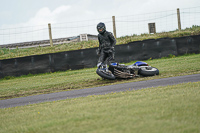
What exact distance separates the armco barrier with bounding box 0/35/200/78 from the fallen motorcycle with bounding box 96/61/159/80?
6254mm

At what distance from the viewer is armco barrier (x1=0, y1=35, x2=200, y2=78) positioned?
17.0 metres

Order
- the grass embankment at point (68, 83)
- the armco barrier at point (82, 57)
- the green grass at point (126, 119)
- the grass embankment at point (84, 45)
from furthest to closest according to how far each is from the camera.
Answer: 1. the grass embankment at point (84, 45)
2. the armco barrier at point (82, 57)
3. the grass embankment at point (68, 83)
4. the green grass at point (126, 119)

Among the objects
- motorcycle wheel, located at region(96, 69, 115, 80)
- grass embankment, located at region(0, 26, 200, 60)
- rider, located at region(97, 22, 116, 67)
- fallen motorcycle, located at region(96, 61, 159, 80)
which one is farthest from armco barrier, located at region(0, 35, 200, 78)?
motorcycle wheel, located at region(96, 69, 115, 80)

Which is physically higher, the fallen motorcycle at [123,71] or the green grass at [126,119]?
the fallen motorcycle at [123,71]

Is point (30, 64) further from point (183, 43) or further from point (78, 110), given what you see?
point (78, 110)

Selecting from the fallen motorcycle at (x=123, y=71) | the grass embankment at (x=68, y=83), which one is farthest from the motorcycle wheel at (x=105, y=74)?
the grass embankment at (x=68, y=83)

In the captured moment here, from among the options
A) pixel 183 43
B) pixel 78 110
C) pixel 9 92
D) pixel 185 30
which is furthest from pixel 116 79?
pixel 185 30

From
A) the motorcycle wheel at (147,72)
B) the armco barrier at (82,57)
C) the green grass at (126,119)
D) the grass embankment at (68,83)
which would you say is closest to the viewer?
the green grass at (126,119)

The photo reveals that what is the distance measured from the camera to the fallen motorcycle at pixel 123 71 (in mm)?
10727

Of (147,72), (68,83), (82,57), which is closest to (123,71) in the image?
(147,72)

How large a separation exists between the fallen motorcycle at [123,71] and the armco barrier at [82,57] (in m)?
6.25

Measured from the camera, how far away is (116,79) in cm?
1136

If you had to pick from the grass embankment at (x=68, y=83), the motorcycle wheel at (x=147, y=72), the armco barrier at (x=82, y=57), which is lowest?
the grass embankment at (x=68, y=83)

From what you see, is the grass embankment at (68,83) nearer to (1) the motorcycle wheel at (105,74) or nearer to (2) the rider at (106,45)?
(1) the motorcycle wheel at (105,74)
